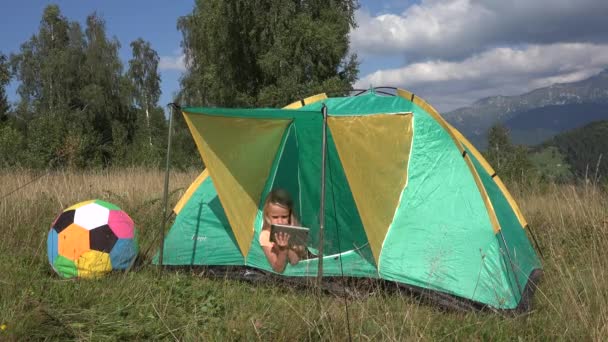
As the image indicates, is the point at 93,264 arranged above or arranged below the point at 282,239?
below

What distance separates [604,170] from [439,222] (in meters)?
4.97

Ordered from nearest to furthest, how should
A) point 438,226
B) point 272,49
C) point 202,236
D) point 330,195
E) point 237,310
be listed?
point 237,310, point 438,226, point 330,195, point 202,236, point 272,49

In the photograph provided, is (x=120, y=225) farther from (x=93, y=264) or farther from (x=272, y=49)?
(x=272, y=49)

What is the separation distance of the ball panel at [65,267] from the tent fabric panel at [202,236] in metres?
0.69

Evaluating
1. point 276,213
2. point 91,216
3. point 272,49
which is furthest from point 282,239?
point 272,49

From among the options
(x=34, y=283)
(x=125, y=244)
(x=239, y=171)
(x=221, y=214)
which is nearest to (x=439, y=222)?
(x=239, y=171)

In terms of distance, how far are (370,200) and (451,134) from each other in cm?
96

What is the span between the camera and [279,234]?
397 cm

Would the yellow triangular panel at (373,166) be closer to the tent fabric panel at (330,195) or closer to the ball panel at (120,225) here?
the tent fabric panel at (330,195)

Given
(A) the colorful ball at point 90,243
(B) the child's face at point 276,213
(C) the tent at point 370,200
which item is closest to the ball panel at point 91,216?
(A) the colorful ball at point 90,243

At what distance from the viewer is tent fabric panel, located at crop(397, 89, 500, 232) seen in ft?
12.1

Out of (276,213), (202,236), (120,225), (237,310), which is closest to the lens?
(237,310)

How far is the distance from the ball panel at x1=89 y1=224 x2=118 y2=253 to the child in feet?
4.06

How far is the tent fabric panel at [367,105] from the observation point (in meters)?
4.29
